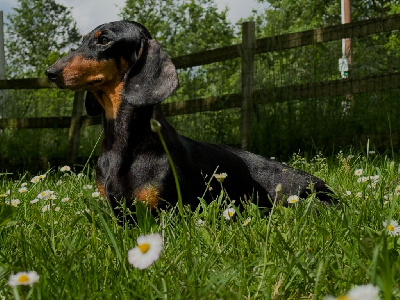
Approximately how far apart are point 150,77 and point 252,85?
4.34 meters

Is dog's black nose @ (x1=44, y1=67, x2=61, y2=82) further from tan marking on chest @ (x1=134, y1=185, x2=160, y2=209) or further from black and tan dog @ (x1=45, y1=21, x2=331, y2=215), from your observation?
tan marking on chest @ (x1=134, y1=185, x2=160, y2=209)

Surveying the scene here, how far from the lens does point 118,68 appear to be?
3.32 metres

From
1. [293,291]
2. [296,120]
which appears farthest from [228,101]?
[293,291]

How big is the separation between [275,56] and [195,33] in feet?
86.2

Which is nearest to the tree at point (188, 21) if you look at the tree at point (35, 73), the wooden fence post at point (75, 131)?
the tree at point (35, 73)

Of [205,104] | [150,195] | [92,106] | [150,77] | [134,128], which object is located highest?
[150,77]

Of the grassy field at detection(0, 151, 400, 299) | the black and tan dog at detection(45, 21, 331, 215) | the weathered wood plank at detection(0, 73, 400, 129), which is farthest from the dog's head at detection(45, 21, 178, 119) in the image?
the weathered wood plank at detection(0, 73, 400, 129)

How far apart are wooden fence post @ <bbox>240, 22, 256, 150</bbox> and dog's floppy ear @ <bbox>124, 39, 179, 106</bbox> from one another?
384 centimetres

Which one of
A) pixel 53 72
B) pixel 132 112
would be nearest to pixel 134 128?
pixel 132 112

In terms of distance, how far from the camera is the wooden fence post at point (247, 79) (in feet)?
23.9

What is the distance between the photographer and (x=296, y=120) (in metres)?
6.80

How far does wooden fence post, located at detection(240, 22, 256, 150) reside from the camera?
7.27m

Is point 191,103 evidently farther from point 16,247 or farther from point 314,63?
point 16,247

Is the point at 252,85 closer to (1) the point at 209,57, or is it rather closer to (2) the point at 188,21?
(1) the point at 209,57
